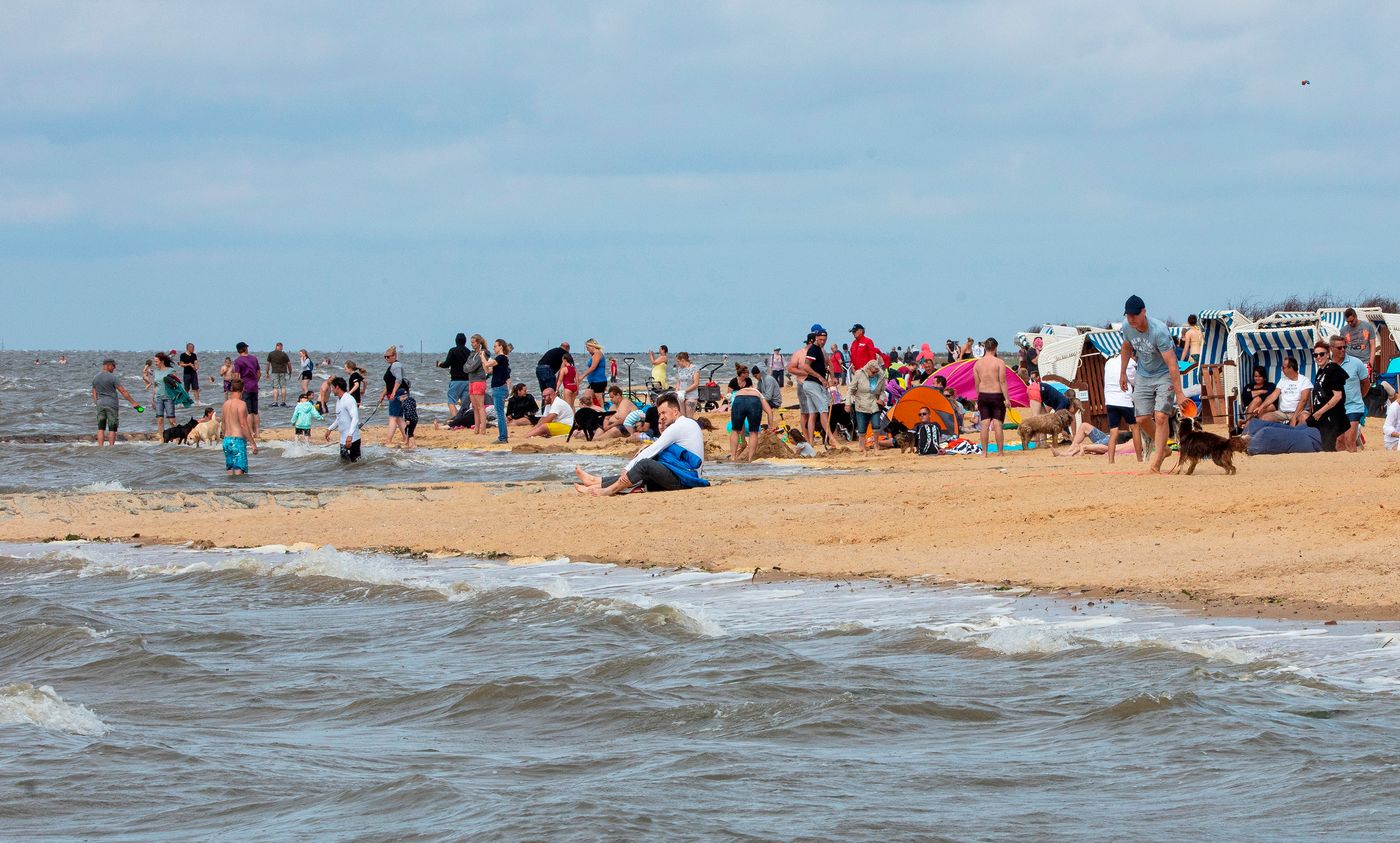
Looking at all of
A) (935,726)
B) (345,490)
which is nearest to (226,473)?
(345,490)

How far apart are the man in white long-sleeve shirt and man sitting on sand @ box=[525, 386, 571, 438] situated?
169 inches

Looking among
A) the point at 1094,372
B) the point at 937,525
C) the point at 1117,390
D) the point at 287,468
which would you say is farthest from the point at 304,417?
the point at 937,525

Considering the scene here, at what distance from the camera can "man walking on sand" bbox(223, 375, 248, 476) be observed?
17.0 meters

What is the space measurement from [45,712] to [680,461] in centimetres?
720

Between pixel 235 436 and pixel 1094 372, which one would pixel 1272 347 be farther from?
pixel 235 436

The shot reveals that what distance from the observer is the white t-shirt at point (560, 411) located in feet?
76.5

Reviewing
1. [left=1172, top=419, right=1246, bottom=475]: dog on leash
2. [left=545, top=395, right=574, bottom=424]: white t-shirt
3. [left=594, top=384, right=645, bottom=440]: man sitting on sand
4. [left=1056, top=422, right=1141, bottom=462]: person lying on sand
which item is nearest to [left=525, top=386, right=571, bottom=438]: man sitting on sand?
[left=545, top=395, right=574, bottom=424]: white t-shirt

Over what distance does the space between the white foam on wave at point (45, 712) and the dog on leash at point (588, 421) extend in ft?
50.5

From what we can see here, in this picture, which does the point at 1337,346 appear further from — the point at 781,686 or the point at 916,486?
the point at 781,686

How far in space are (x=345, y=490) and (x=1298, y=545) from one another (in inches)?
404

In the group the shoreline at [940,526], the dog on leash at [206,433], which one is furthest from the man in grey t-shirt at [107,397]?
the shoreline at [940,526]

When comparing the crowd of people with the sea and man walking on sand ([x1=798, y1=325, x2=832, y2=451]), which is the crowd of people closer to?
man walking on sand ([x1=798, y1=325, x2=832, y2=451])

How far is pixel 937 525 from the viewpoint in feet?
34.9

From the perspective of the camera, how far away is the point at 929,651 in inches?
266
